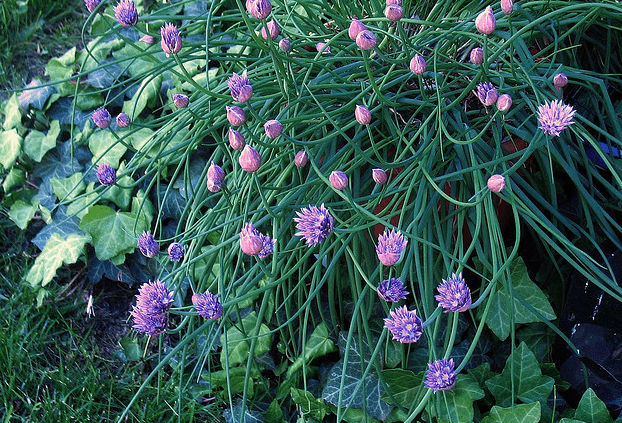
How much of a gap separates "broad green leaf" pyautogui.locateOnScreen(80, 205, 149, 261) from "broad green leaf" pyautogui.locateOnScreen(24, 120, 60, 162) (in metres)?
0.30

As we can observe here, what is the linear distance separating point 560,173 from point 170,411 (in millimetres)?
869

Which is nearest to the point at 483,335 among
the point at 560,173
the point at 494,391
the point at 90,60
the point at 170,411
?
the point at 494,391

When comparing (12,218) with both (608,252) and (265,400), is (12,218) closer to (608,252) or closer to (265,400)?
(265,400)

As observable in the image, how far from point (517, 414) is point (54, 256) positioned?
1005 mm

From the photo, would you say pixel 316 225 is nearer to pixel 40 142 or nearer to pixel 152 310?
pixel 152 310

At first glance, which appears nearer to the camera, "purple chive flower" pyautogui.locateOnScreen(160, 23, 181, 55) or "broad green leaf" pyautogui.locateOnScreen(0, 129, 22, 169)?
"purple chive flower" pyautogui.locateOnScreen(160, 23, 181, 55)

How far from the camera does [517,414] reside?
931mm

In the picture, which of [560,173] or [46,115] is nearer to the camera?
[560,173]

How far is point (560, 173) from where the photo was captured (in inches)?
50.6

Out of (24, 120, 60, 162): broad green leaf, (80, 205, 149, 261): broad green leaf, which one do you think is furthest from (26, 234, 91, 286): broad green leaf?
(24, 120, 60, 162): broad green leaf

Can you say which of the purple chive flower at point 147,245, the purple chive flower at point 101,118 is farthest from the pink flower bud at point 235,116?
the purple chive flower at point 101,118

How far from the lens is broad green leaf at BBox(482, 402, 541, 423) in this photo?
36.0 inches

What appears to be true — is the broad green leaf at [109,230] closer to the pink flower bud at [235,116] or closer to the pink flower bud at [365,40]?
the pink flower bud at [235,116]

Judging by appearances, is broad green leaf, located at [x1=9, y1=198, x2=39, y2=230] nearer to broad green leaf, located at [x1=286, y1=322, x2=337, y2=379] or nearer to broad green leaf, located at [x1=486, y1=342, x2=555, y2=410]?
broad green leaf, located at [x1=286, y1=322, x2=337, y2=379]
